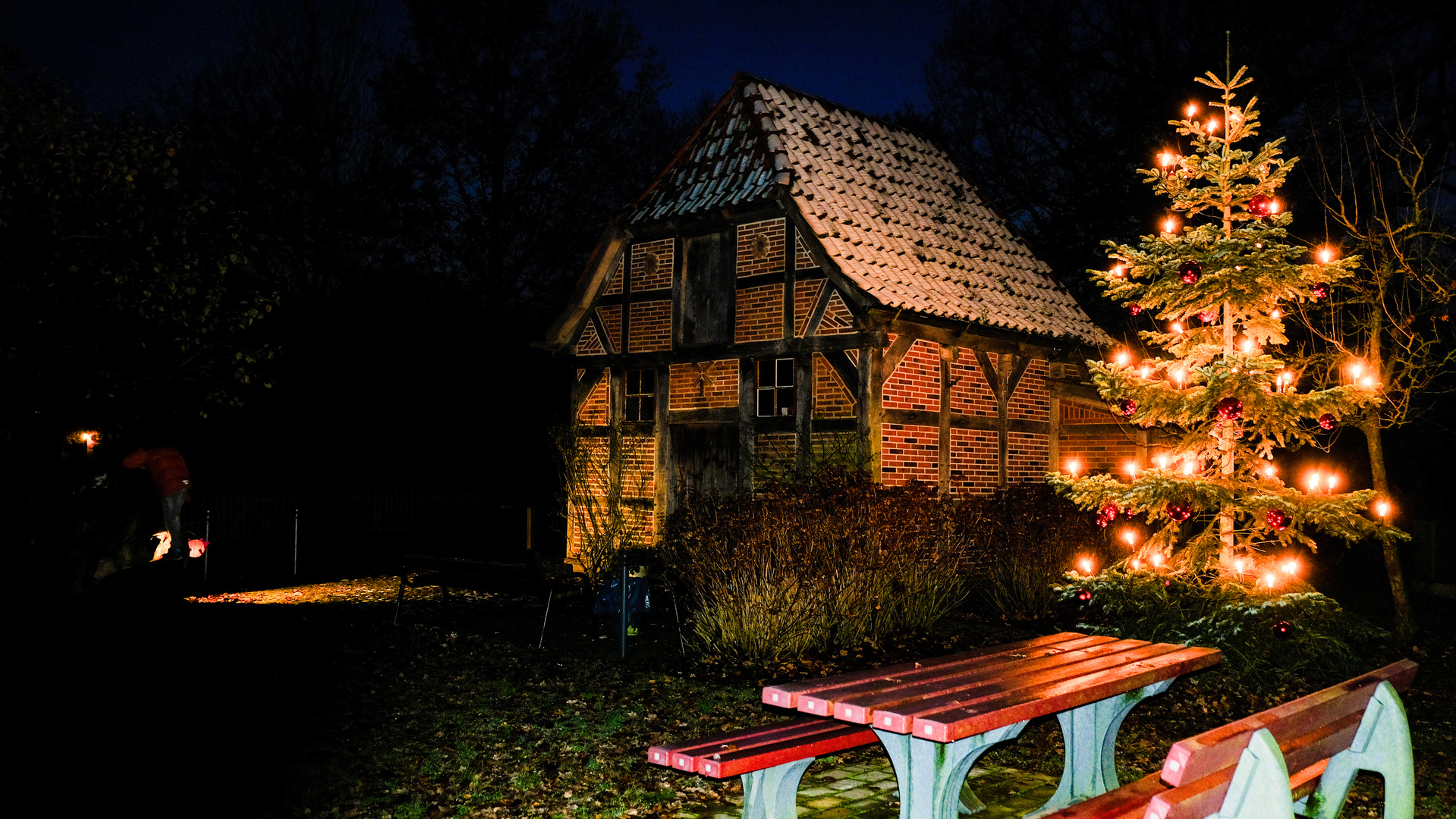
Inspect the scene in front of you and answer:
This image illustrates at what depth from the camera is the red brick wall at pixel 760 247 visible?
535 inches

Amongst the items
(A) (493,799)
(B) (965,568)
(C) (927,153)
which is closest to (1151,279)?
(B) (965,568)

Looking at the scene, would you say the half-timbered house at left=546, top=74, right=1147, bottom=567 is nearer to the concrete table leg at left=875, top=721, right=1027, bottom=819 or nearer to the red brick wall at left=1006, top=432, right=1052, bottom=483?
the red brick wall at left=1006, top=432, right=1052, bottom=483

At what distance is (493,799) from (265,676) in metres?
3.35

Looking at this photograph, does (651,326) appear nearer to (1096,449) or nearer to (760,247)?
(760,247)

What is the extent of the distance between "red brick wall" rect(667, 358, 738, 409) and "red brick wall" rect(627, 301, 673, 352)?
0.42 m

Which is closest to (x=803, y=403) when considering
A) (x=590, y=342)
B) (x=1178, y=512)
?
(x=590, y=342)

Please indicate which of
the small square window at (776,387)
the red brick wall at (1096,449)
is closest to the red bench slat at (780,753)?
the small square window at (776,387)

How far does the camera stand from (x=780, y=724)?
4.73 meters

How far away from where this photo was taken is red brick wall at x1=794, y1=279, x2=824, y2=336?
13.3 metres

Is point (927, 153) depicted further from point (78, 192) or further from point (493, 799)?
point (493, 799)

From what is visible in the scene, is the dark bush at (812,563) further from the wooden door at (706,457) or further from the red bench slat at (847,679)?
the wooden door at (706,457)

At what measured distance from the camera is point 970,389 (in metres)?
→ 14.2

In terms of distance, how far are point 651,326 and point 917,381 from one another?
3.93 m

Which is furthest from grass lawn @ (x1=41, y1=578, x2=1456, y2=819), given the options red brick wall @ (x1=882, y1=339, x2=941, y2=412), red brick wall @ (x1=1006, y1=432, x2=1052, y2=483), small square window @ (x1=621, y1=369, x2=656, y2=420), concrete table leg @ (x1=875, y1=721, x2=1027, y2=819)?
small square window @ (x1=621, y1=369, x2=656, y2=420)
